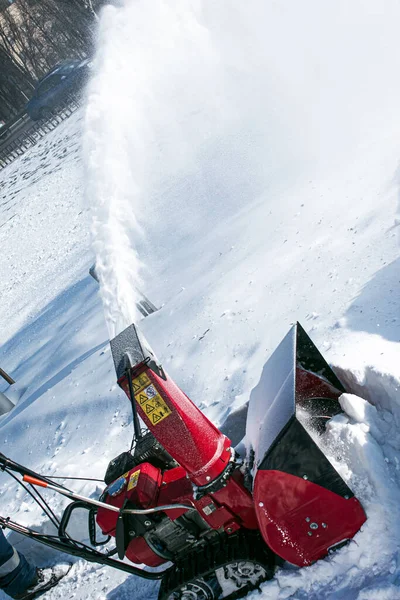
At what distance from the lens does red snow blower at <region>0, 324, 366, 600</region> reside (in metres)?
2.98

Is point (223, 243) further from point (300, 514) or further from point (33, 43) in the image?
point (33, 43)

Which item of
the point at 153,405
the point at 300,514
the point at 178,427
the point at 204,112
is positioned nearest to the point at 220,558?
the point at 300,514

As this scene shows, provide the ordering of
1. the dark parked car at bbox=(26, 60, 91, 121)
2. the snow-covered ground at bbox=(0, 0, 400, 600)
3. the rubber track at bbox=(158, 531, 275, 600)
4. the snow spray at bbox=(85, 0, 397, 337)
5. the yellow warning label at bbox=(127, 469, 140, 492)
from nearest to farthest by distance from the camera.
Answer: the rubber track at bbox=(158, 531, 275, 600) < the yellow warning label at bbox=(127, 469, 140, 492) < the snow-covered ground at bbox=(0, 0, 400, 600) < the snow spray at bbox=(85, 0, 397, 337) < the dark parked car at bbox=(26, 60, 91, 121)

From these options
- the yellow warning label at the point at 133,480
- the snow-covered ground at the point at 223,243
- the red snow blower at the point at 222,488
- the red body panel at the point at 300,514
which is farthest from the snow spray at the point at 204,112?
the red body panel at the point at 300,514

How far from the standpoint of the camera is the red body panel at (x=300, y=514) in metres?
2.96

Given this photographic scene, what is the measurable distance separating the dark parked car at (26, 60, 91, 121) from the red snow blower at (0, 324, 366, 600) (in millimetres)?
28557

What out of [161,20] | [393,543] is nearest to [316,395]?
[393,543]

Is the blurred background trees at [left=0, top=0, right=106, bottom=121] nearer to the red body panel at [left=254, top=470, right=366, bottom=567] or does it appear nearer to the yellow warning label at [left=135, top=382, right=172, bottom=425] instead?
the yellow warning label at [left=135, top=382, right=172, bottom=425]

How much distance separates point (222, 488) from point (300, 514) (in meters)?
0.52

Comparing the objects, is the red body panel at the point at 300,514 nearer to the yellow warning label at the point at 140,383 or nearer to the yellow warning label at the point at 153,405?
the yellow warning label at the point at 153,405

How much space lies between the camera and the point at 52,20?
38.6 meters

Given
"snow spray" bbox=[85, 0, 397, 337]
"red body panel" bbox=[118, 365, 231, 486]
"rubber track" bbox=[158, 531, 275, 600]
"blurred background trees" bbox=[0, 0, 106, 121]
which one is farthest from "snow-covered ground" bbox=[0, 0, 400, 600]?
"blurred background trees" bbox=[0, 0, 106, 121]

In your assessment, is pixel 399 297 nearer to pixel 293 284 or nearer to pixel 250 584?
pixel 293 284

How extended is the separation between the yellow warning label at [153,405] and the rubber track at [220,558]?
3.54ft
